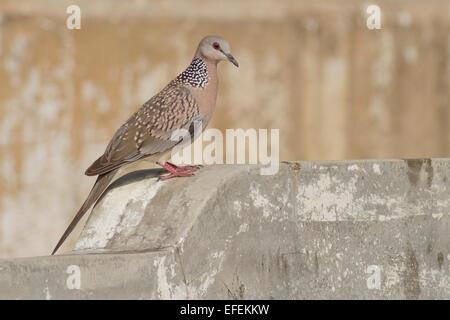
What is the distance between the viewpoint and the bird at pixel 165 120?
567cm

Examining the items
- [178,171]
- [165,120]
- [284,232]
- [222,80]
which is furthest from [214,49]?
[222,80]

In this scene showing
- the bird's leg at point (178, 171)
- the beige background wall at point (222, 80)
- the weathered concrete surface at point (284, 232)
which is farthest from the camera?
the beige background wall at point (222, 80)

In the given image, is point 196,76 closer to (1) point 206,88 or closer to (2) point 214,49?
(1) point 206,88

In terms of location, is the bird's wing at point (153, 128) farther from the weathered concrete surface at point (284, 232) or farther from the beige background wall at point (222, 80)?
the beige background wall at point (222, 80)

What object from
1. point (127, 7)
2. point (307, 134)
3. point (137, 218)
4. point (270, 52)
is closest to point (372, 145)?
point (307, 134)

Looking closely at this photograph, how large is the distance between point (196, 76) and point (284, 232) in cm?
173

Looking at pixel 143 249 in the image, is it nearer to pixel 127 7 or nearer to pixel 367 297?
pixel 367 297

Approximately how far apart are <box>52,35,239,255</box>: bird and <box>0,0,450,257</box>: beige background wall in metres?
3.93

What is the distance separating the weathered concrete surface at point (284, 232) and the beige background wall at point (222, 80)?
15.9 feet

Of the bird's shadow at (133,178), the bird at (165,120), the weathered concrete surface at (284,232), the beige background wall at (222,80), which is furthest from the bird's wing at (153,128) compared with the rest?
the beige background wall at (222,80)

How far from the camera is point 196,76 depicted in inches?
241

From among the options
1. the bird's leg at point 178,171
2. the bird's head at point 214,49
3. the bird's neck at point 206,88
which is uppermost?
the bird's head at point 214,49

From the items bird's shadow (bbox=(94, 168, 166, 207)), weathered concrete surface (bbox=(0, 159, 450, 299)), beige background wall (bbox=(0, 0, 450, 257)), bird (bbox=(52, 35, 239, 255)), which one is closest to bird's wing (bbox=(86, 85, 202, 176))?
bird (bbox=(52, 35, 239, 255))

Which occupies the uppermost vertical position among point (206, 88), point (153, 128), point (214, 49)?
point (214, 49)
